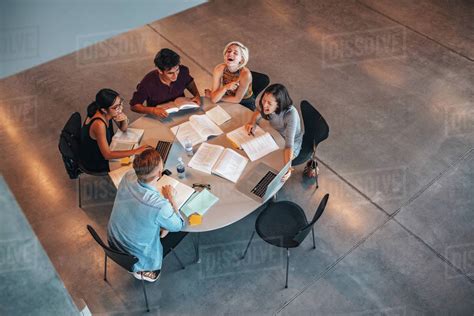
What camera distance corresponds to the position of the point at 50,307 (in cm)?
135

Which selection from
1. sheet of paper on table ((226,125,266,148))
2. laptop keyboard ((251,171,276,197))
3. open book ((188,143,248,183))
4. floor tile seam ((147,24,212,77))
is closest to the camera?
laptop keyboard ((251,171,276,197))

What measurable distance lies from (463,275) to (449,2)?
474cm

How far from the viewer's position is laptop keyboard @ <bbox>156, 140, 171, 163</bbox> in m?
4.04

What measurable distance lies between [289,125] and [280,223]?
0.88 metres

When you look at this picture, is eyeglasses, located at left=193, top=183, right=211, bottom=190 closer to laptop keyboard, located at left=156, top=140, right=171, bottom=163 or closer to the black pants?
laptop keyboard, located at left=156, top=140, right=171, bottom=163

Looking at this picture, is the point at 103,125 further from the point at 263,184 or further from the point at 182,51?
the point at 182,51

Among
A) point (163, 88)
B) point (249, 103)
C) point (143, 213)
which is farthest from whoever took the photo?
point (249, 103)

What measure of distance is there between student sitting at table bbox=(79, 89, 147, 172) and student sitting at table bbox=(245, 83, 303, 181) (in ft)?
3.69

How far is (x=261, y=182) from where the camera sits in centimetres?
383

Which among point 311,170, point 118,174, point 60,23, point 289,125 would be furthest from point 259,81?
point 60,23

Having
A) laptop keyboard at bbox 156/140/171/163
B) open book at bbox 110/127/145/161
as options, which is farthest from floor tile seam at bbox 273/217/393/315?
open book at bbox 110/127/145/161

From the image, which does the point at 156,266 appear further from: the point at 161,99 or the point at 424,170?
the point at 424,170

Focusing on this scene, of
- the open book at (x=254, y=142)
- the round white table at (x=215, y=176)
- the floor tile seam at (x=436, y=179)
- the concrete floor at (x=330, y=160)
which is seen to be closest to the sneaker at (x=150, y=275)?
the concrete floor at (x=330, y=160)

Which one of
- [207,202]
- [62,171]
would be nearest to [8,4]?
[62,171]
